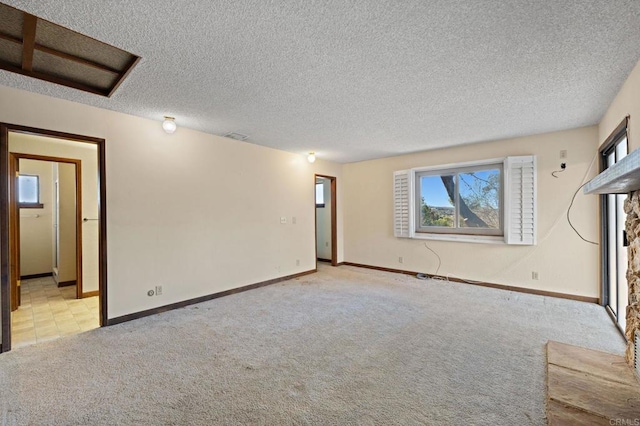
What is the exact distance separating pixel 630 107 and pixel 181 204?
4741 millimetres

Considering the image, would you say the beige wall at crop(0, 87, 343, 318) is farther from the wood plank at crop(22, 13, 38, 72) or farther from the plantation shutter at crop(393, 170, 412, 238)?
the plantation shutter at crop(393, 170, 412, 238)

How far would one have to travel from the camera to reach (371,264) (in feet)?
20.0

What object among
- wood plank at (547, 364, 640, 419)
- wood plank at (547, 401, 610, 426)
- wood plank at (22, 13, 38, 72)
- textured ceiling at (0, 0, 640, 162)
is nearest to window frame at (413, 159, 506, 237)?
textured ceiling at (0, 0, 640, 162)

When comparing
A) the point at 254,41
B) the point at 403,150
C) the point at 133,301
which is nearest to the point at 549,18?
the point at 254,41

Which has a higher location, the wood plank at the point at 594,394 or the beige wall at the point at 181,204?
the beige wall at the point at 181,204

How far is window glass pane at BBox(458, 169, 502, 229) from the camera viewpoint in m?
4.61

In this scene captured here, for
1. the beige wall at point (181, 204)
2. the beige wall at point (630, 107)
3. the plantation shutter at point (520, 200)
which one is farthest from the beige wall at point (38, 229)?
the beige wall at point (630, 107)

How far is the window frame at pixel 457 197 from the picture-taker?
4531 millimetres

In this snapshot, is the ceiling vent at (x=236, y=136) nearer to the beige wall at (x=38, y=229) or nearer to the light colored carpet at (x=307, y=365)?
the light colored carpet at (x=307, y=365)

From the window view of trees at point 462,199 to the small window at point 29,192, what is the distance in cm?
751

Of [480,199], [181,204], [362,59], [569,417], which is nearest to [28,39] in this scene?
[181,204]

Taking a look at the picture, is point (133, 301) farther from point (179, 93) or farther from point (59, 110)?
point (179, 93)

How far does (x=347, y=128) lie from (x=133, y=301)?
3.39 m

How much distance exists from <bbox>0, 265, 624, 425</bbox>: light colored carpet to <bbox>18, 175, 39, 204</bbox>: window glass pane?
4458 millimetres
